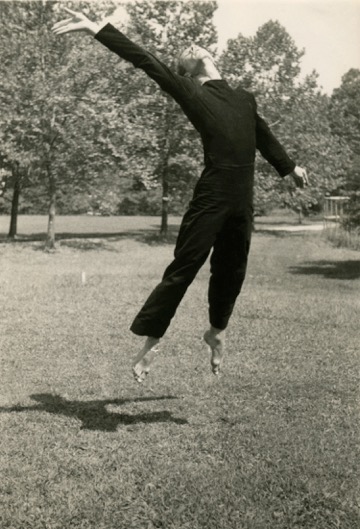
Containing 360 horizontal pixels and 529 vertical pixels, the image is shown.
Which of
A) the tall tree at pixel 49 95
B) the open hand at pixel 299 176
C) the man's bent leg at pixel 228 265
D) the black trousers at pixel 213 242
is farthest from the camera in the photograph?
the tall tree at pixel 49 95

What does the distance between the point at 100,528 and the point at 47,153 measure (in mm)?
18700

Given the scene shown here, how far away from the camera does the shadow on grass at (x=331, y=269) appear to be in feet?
A: 50.3

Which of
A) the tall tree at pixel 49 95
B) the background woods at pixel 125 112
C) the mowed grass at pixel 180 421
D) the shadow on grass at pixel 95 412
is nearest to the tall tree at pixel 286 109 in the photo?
the background woods at pixel 125 112

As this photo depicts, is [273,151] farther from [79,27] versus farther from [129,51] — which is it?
[79,27]

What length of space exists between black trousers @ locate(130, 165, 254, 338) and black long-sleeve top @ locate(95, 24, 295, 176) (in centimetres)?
11

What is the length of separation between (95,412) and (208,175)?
2.23 m

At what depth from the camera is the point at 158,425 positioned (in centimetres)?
492

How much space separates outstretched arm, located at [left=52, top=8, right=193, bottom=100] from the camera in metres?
3.96

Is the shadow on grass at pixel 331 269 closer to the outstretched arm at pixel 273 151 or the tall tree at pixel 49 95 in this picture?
the tall tree at pixel 49 95

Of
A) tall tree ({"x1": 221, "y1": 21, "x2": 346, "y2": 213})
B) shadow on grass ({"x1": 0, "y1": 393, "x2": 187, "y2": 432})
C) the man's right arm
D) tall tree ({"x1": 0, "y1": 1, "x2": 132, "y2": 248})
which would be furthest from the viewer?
tall tree ({"x1": 221, "y1": 21, "x2": 346, "y2": 213})

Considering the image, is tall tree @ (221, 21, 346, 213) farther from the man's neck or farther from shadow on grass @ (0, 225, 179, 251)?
the man's neck

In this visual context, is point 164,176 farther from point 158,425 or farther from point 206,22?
point 158,425

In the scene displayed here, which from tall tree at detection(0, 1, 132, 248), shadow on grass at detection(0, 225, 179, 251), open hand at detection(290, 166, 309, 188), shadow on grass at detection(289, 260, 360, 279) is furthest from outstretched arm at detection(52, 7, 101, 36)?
shadow on grass at detection(0, 225, 179, 251)

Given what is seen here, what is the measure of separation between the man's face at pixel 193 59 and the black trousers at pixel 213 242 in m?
0.78
